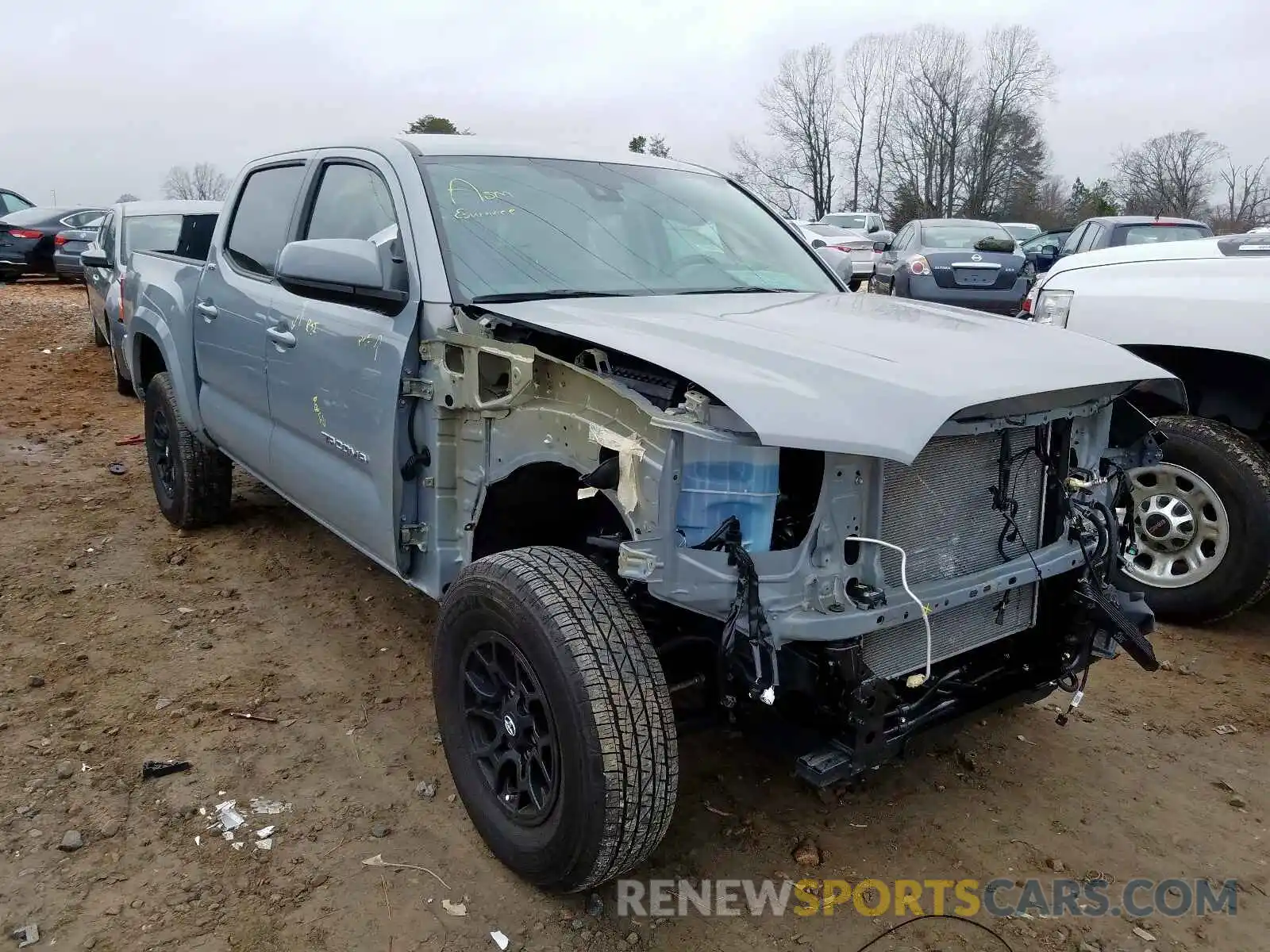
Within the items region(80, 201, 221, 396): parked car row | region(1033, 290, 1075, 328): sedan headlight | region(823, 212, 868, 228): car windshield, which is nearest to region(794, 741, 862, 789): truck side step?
region(1033, 290, 1075, 328): sedan headlight

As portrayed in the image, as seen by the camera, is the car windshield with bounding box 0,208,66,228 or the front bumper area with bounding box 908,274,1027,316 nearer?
the front bumper area with bounding box 908,274,1027,316

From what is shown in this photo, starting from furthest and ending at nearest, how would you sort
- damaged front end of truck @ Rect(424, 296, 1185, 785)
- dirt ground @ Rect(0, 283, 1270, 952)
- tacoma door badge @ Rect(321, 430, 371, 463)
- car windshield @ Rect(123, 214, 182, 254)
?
car windshield @ Rect(123, 214, 182, 254), tacoma door badge @ Rect(321, 430, 371, 463), dirt ground @ Rect(0, 283, 1270, 952), damaged front end of truck @ Rect(424, 296, 1185, 785)

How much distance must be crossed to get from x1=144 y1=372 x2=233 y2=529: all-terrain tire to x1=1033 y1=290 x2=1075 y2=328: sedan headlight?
166 inches

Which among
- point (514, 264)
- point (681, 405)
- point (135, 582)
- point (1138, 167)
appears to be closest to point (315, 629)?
point (135, 582)

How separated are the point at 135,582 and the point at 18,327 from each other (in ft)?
34.8

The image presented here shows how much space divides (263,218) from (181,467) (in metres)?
1.54

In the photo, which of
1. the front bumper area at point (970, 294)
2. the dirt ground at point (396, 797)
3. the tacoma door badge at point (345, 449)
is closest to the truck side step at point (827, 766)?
the dirt ground at point (396, 797)

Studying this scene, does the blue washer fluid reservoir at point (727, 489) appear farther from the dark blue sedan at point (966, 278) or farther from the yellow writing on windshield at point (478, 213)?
the dark blue sedan at point (966, 278)

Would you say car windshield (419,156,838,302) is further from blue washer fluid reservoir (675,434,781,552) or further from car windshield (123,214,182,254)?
car windshield (123,214,182,254)

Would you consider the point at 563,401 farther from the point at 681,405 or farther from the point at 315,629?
the point at 315,629

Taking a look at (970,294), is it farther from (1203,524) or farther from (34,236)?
(34,236)

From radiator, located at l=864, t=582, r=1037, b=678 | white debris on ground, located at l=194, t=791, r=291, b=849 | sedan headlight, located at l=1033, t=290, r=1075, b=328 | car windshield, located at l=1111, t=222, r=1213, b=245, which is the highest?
car windshield, located at l=1111, t=222, r=1213, b=245

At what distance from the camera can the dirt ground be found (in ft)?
8.17

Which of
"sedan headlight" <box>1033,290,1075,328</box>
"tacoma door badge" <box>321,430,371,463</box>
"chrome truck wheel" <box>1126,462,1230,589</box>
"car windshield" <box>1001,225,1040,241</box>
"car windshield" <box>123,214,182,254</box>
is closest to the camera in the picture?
"tacoma door badge" <box>321,430,371,463</box>
